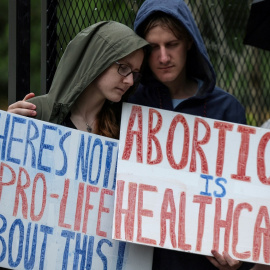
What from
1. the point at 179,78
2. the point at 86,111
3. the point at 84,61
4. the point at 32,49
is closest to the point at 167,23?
the point at 179,78

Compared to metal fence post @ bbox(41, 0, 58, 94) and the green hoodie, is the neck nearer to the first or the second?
the green hoodie

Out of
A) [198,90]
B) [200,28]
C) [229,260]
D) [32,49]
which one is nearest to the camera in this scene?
[229,260]

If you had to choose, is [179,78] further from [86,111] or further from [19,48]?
[19,48]

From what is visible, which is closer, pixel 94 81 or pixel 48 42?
pixel 94 81

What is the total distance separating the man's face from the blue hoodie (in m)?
0.08

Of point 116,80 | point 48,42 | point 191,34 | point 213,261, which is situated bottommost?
point 213,261

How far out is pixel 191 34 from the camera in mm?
3502

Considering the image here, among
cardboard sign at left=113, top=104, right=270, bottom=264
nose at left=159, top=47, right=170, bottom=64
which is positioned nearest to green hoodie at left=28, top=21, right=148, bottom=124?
nose at left=159, top=47, right=170, bottom=64

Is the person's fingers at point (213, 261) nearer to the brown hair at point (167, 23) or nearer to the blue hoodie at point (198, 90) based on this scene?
the blue hoodie at point (198, 90)

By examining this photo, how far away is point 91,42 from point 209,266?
3.64 ft

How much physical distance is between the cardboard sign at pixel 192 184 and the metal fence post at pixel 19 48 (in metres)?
0.92

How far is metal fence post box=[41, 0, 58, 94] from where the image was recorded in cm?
443

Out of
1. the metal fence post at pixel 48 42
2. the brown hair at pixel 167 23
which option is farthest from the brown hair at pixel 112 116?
the metal fence post at pixel 48 42

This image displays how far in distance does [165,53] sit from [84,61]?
0.35m
